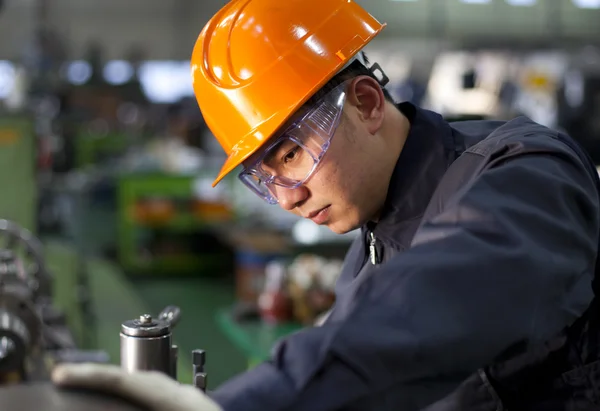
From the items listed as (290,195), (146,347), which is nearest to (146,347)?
(146,347)

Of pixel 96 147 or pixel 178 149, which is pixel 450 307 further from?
pixel 96 147

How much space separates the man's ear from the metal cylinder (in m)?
0.45

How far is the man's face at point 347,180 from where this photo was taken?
1222 mm

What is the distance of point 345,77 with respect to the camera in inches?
50.1

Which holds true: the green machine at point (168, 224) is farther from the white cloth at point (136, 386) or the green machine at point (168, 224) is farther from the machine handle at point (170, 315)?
the white cloth at point (136, 386)

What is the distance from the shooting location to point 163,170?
24.2 ft

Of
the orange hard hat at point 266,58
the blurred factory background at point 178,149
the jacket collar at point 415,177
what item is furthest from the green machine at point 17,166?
the jacket collar at point 415,177

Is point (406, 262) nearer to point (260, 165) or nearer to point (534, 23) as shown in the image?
point (260, 165)

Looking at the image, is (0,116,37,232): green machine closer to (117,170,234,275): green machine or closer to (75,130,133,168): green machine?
(117,170,234,275): green machine

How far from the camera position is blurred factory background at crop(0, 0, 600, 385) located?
3.86 m

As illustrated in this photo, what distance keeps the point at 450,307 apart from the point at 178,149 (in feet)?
24.3

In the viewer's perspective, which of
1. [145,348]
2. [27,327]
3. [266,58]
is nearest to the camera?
[145,348]


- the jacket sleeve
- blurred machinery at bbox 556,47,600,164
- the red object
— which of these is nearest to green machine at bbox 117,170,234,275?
blurred machinery at bbox 556,47,600,164

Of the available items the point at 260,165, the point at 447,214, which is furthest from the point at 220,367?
the point at 447,214
